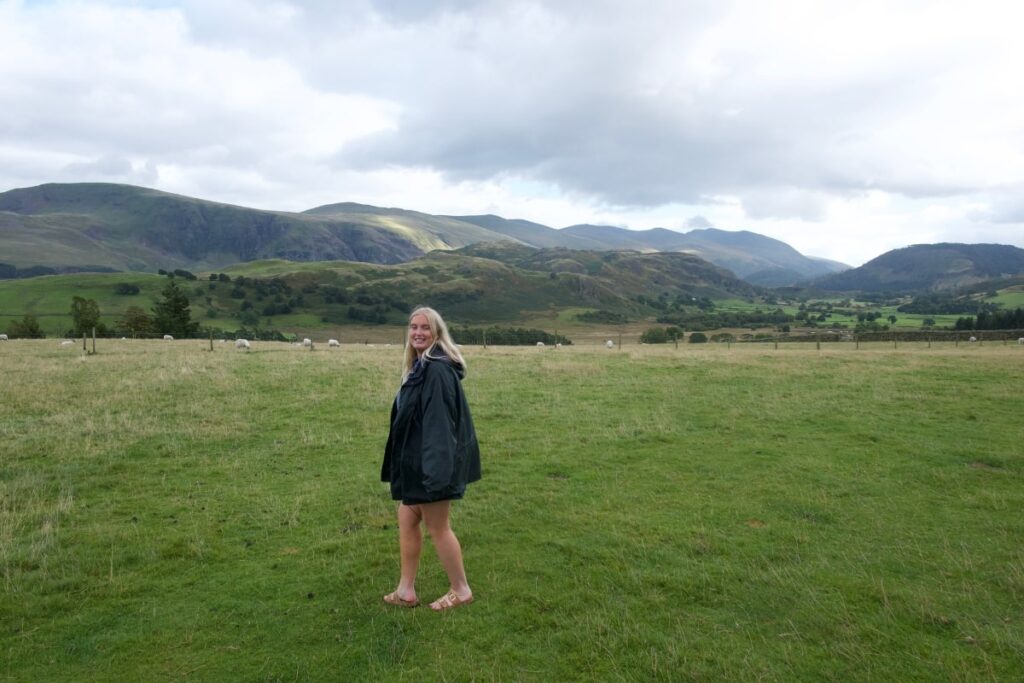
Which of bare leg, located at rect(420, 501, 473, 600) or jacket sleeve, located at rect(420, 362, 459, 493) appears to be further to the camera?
bare leg, located at rect(420, 501, 473, 600)

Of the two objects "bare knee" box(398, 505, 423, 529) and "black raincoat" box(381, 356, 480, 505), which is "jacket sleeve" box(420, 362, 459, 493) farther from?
"bare knee" box(398, 505, 423, 529)

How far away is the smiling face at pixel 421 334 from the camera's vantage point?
6.07m

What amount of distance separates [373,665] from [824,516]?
23.2 feet

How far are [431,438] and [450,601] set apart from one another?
1933 mm

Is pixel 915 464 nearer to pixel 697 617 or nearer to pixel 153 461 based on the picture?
pixel 697 617

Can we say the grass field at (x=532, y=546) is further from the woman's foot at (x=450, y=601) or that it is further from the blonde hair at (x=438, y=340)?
the blonde hair at (x=438, y=340)

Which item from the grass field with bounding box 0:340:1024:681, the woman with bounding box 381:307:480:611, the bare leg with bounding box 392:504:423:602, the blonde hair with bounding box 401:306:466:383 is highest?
the blonde hair with bounding box 401:306:466:383

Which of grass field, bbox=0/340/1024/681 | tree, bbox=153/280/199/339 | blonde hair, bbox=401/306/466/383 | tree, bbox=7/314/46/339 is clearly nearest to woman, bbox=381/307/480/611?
blonde hair, bbox=401/306/466/383

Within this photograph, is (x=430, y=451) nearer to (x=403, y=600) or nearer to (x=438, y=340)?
(x=438, y=340)

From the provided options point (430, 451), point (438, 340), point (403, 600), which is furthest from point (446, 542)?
point (438, 340)

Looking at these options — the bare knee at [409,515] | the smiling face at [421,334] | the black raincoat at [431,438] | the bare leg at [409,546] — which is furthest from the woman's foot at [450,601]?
the smiling face at [421,334]

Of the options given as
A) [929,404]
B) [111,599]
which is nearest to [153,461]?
[111,599]

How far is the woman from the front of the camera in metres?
5.69

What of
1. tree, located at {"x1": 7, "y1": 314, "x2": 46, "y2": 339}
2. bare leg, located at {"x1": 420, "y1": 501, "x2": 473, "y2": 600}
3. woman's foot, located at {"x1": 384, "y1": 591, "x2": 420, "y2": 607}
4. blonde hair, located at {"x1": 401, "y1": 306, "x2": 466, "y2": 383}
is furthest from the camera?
tree, located at {"x1": 7, "y1": 314, "x2": 46, "y2": 339}
